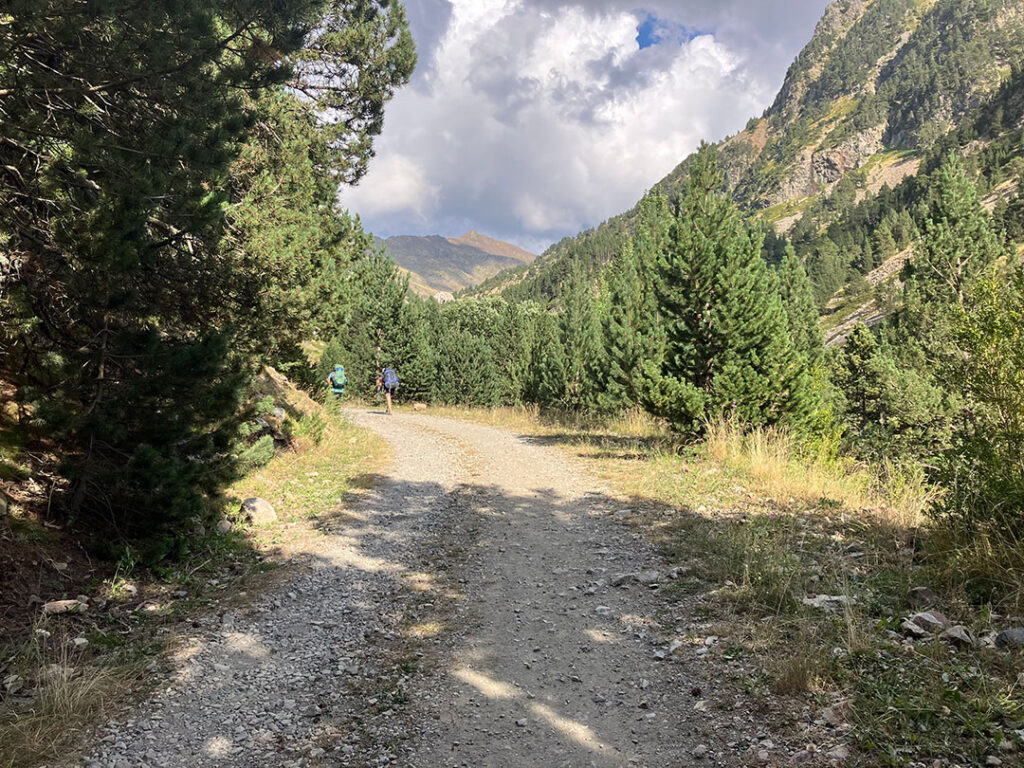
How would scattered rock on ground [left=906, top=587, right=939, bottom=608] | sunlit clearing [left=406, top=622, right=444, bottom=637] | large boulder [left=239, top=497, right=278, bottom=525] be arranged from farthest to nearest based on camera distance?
large boulder [left=239, top=497, right=278, bottom=525]
sunlit clearing [left=406, top=622, right=444, bottom=637]
scattered rock on ground [left=906, top=587, right=939, bottom=608]

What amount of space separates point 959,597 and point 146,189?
23.6 ft

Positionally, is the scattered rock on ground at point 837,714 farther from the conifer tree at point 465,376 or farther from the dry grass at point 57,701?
the conifer tree at point 465,376

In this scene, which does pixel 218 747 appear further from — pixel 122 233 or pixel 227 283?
pixel 227 283

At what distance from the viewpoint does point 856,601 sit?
13.6 ft

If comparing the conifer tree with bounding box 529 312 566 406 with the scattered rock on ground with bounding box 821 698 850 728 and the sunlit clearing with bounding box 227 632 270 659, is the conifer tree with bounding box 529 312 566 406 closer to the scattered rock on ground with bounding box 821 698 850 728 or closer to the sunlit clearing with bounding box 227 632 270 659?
the sunlit clearing with bounding box 227 632 270 659

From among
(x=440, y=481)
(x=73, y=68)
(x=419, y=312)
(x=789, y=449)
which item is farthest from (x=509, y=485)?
(x=419, y=312)

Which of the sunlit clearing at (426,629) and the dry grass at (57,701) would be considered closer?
the dry grass at (57,701)

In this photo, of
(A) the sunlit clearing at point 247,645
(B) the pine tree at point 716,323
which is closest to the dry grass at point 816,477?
(B) the pine tree at point 716,323

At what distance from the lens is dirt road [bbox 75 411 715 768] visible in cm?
323

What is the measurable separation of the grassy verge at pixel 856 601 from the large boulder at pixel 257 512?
5390 millimetres

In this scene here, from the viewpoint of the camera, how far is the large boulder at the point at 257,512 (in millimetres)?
7531

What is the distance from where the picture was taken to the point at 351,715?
11.9ft

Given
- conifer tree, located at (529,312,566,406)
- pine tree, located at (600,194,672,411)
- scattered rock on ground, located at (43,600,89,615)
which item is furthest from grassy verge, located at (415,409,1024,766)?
conifer tree, located at (529,312,566,406)

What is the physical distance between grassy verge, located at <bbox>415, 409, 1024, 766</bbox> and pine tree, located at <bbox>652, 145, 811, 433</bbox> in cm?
362
